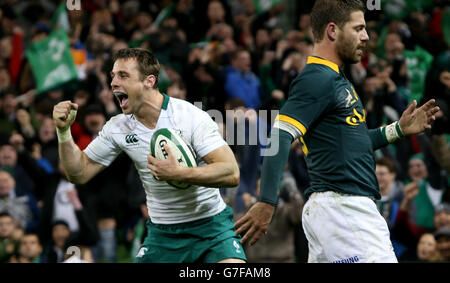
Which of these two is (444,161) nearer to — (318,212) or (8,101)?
(318,212)

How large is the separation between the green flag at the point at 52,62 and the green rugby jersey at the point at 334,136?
273 inches

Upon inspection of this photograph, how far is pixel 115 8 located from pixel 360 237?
977 cm

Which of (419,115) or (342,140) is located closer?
(342,140)

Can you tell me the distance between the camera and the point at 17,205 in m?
9.68

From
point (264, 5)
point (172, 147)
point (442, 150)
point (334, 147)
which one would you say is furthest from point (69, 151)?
point (264, 5)

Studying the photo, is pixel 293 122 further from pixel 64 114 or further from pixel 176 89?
pixel 176 89

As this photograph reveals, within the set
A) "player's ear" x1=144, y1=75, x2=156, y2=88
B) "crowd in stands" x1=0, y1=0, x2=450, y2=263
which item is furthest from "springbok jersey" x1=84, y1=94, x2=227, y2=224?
"crowd in stands" x1=0, y1=0, x2=450, y2=263

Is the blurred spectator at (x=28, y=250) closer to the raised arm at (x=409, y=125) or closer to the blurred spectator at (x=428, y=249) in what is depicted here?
the blurred spectator at (x=428, y=249)

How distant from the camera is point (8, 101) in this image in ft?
36.6

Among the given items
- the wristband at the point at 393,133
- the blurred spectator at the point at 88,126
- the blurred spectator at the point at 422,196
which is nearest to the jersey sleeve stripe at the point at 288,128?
the wristband at the point at 393,133

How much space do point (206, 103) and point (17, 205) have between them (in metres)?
2.95

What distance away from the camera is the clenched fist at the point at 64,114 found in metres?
5.20
